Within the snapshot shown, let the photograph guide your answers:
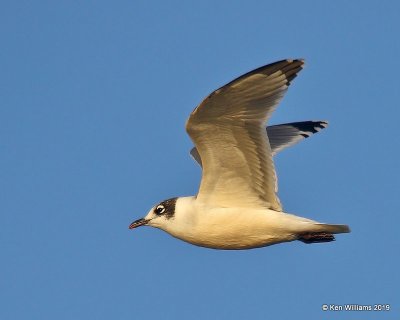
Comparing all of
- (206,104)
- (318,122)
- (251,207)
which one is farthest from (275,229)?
(318,122)

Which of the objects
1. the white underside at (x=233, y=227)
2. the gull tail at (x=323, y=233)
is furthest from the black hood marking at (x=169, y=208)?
the gull tail at (x=323, y=233)

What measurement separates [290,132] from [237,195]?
2498 mm

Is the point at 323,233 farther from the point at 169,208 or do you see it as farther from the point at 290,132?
the point at 290,132

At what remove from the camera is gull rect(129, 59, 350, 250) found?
10.5 metres

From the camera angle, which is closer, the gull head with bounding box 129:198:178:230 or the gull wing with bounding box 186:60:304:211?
the gull wing with bounding box 186:60:304:211

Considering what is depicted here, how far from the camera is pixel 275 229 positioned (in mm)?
11039

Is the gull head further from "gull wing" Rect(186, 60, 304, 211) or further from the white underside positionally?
"gull wing" Rect(186, 60, 304, 211)

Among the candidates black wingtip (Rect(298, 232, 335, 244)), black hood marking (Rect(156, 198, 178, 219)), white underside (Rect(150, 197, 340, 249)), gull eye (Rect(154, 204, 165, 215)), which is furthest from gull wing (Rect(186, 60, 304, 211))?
gull eye (Rect(154, 204, 165, 215))

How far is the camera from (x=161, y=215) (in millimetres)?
11688

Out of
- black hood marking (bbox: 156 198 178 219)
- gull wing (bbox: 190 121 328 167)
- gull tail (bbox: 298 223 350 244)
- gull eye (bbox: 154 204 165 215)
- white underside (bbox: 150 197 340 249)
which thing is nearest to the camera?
gull tail (bbox: 298 223 350 244)

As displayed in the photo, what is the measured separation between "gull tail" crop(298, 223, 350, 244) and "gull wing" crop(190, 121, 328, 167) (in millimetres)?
2309

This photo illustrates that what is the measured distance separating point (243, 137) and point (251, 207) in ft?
3.58

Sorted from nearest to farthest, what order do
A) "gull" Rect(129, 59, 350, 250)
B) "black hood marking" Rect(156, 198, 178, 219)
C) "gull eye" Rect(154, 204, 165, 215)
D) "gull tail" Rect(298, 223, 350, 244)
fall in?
"gull" Rect(129, 59, 350, 250) < "gull tail" Rect(298, 223, 350, 244) < "black hood marking" Rect(156, 198, 178, 219) < "gull eye" Rect(154, 204, 165, 215)

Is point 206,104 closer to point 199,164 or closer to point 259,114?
point 259,114
